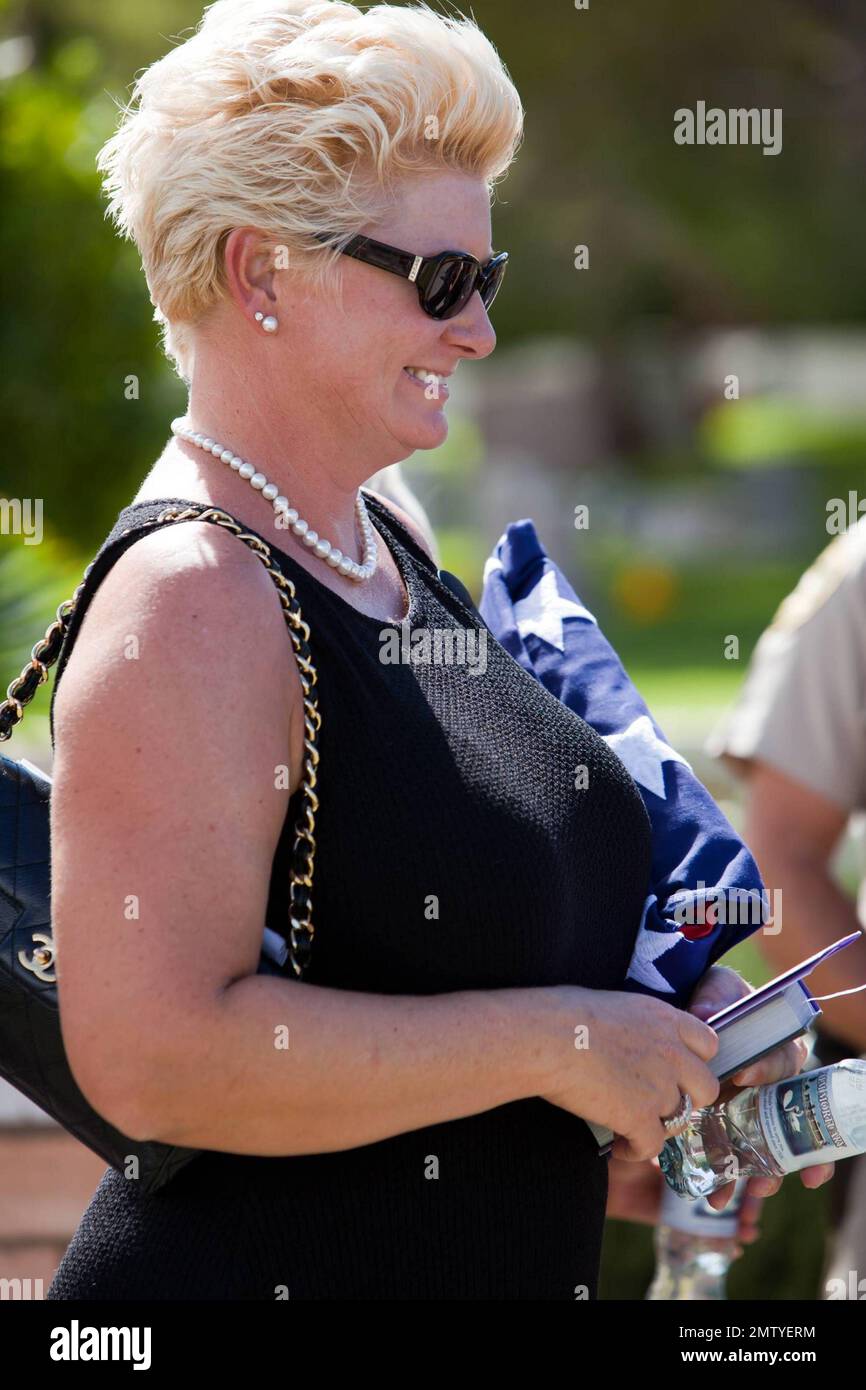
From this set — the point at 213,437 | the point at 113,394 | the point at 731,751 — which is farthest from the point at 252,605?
the point at 113,394

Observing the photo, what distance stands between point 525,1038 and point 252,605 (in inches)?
18.9

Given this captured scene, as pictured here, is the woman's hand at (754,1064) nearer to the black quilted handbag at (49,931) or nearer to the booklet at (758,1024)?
the booklet at (758,1024)

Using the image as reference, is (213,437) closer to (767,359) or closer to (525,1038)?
(525,1038)

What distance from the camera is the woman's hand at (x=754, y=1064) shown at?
1.80 m

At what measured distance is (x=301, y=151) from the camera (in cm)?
163

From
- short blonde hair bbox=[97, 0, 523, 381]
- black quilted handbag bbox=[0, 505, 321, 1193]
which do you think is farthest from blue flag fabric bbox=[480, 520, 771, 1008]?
short blonde hair bbox=[97, 0, 523, 381]

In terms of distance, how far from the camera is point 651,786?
201 cm

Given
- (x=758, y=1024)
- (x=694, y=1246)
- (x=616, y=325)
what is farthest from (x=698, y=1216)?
(x=616, y=325)

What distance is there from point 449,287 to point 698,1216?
1.42 meters

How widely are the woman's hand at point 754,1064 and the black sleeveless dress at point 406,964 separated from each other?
175mm

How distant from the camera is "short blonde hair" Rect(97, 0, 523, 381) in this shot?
1.63 meters

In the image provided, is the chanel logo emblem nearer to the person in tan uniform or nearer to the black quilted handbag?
the black quilted handbag

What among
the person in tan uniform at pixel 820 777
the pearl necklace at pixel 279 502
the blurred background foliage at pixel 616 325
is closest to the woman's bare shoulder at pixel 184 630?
the pearl necklace at pixel 279 502
